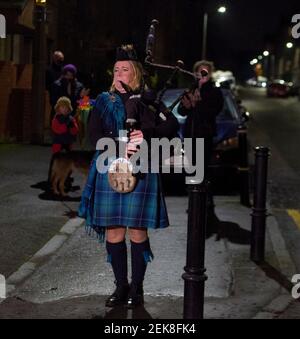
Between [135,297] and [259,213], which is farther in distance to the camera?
[259,213]

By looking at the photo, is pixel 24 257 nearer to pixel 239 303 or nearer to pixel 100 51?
pixel 239 303

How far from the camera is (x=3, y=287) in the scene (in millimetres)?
5602

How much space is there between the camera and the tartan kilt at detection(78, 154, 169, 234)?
196 inches

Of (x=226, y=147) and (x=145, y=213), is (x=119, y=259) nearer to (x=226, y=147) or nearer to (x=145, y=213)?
(x=145, y=213)

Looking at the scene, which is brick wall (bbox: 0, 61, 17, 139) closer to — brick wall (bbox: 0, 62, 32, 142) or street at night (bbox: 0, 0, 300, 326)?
brick wall (bbox: 0, 62, 32, 142)

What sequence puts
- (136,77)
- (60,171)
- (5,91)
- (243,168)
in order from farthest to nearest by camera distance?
(5,91) → (60,171) → (243,168) → (136,77)

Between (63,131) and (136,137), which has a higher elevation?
(136,137)

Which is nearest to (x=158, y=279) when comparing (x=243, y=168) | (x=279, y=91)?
(x=243, y=168)

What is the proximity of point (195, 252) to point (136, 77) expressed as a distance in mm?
1427

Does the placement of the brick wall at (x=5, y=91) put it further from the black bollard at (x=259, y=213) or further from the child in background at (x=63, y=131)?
the black bollard at (x=259, y=213)

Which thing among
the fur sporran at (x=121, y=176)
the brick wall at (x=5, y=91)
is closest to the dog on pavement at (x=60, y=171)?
the fur sporran at (x=121, y=176)

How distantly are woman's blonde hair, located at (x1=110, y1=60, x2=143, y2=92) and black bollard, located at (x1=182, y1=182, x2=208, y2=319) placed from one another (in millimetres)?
1042

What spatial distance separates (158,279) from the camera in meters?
5.89

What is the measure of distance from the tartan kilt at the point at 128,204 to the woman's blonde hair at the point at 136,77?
0.57 metres
